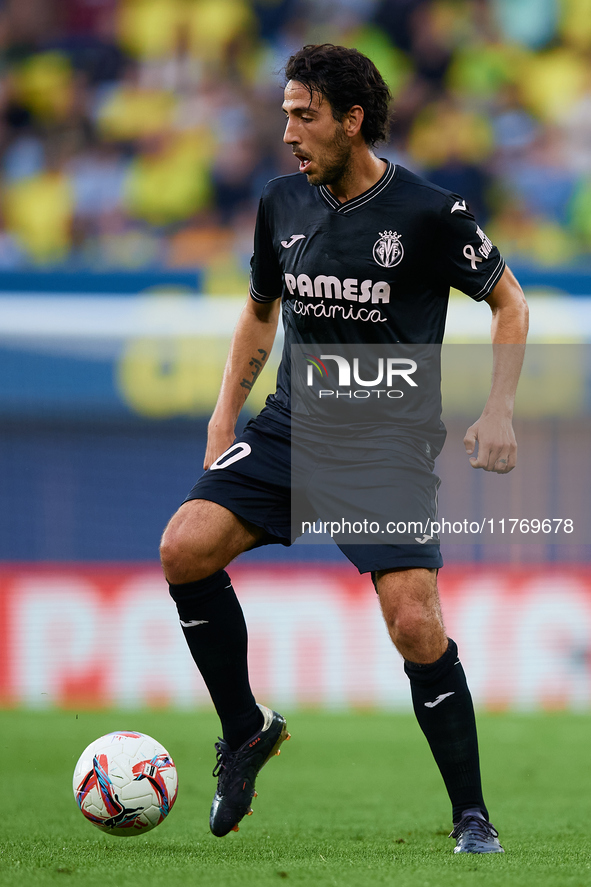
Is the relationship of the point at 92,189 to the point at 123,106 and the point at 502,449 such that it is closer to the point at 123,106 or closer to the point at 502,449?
the point at 123,106

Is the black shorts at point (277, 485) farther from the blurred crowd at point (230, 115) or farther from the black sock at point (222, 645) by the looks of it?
the blurred crowd at point (230, 115)

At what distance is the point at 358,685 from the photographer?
8039 mm

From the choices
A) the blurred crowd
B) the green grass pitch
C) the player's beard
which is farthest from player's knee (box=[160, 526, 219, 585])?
the blurred crowd

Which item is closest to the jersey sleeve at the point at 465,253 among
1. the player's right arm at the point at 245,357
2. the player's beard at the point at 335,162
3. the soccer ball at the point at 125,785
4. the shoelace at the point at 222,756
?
the player's beard at the point at 335,162

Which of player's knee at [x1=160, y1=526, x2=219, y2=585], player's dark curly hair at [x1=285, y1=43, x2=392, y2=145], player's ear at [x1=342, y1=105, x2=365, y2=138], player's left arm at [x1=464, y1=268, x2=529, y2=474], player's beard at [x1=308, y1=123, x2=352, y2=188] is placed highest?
player's dark curly hair at [x1=285, y1=43, x2=392, y2=145]

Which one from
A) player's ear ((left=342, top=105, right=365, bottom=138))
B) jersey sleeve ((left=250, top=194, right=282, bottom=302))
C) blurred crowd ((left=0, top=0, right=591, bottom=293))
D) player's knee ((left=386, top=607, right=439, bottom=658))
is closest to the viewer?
player's knee ((left=386, top=607, right=439, bottom=658))

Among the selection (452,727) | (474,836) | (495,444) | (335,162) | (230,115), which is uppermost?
(230,115)

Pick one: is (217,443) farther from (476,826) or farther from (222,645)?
(476,826)

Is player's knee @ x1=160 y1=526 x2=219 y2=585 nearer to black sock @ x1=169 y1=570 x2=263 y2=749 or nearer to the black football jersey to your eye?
black sock @ x1=169 y1=570 x2=263 y2=749

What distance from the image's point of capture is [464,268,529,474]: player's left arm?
127 inches

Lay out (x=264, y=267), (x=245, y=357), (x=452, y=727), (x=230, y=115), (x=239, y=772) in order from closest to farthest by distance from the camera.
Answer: (x=452, y=727) < (x=239, y=772) < (x=264, y=267) < (x=245, y=357) < (x=230, y=115)

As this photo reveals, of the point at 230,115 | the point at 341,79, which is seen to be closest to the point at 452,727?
the point at 341,79

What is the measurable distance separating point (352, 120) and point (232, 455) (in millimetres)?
1082

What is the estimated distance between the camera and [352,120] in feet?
11.2
